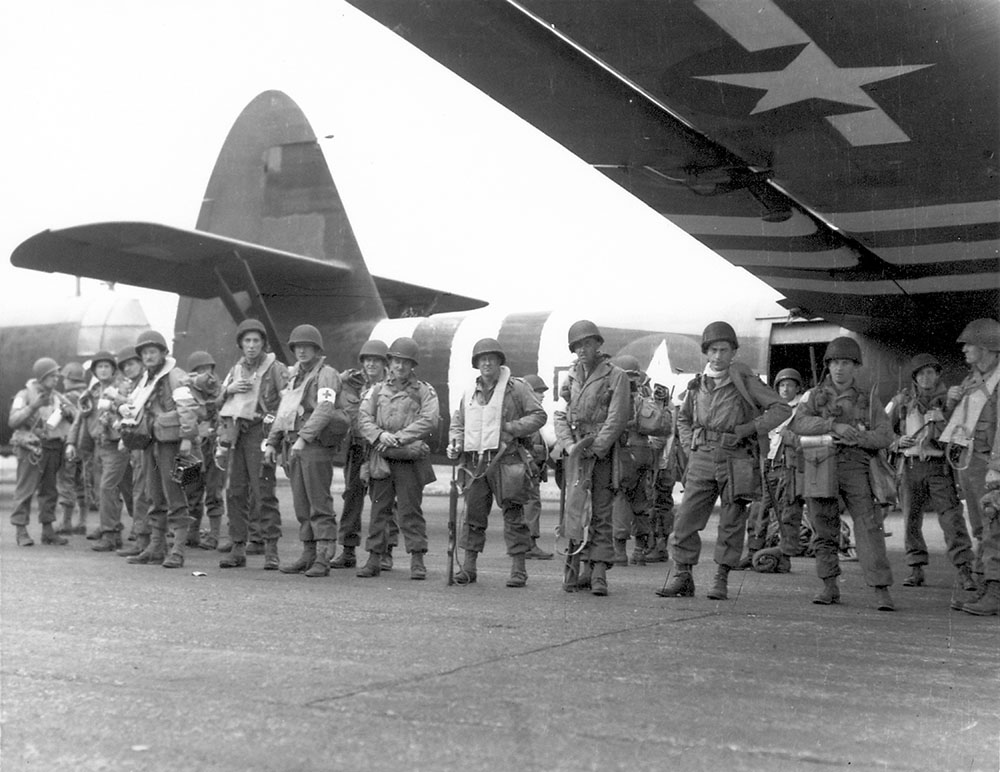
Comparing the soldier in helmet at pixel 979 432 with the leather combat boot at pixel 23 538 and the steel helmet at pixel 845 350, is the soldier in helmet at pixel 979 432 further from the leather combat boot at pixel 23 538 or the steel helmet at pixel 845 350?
the leather combat boot at pixel 23 538

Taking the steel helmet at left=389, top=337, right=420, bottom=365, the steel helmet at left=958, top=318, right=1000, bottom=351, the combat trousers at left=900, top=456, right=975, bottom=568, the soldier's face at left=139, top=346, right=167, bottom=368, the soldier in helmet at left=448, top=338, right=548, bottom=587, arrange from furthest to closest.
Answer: the soldier's face at left=139, top=346, right=167, bottom=368
the steel helmet at left=389, top=337, right=420, bottom=365
the combat trousers at left=900, top=456, right=975, bottom=568
the soldier in helmet at left=448, top=338, right=548, bottom=587
the steel helmet at left=958, top=318, right=1000, bottom=351

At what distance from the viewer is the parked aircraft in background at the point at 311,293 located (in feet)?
36.9

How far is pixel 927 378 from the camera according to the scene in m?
8.12

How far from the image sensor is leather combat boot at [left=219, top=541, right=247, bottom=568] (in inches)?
328

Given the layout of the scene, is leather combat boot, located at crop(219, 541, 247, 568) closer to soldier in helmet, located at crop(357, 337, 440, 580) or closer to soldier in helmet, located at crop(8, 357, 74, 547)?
soldier in helmet, located at crop(357, 337, 440, 580)

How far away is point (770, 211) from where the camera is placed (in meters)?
7.21

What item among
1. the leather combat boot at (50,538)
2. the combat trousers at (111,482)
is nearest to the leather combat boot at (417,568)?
the combat trousers at (111,482)

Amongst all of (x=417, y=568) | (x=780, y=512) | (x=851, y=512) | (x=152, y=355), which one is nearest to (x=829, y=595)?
(x=851, y=512)

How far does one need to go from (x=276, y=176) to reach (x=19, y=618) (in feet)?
33.0

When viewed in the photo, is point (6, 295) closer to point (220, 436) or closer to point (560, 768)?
point (220, 436)

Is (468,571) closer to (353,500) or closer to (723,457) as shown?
(353,500)

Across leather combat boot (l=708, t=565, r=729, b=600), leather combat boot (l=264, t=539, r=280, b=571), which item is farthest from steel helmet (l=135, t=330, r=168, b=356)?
leather combat boot (l=708, t=565, r=729, b=600)

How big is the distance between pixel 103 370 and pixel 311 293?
3380 millimetres

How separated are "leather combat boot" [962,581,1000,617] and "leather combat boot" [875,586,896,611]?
16.5 inches
